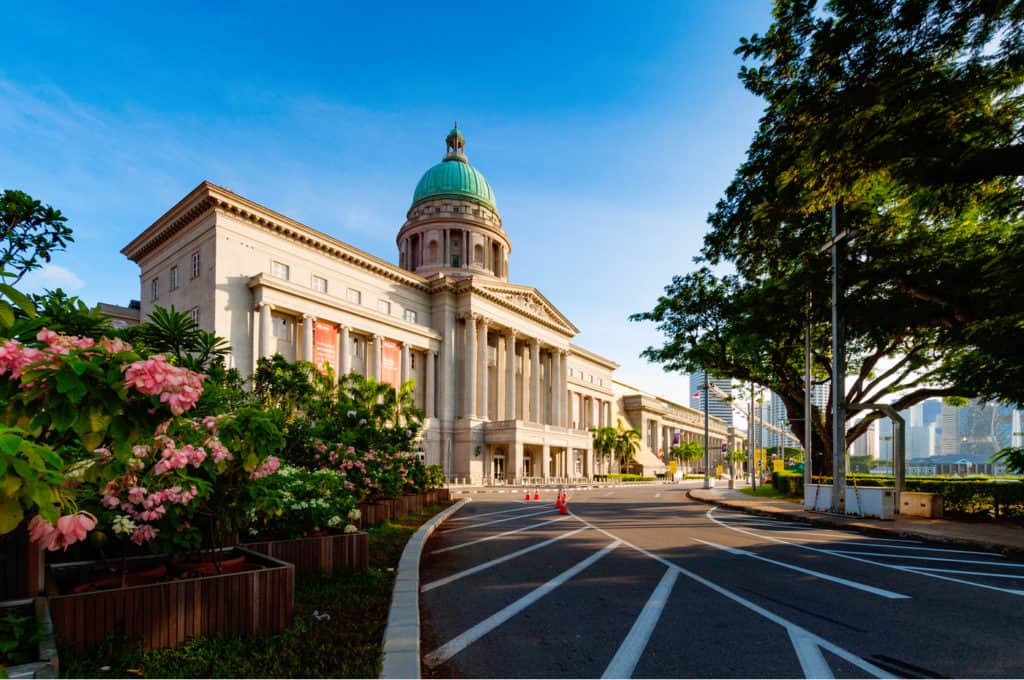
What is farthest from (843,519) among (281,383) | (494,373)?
(494,373)

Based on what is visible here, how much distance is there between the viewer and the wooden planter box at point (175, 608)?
190 inches

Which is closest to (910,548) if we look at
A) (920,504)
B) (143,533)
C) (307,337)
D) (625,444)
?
(920,504)

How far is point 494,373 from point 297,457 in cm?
4422

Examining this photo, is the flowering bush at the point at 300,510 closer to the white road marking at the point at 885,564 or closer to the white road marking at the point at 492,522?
the white road marking at the point at 492,522

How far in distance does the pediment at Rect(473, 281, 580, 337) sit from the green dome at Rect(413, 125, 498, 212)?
17141 mm

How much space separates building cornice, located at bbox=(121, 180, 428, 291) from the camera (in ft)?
119

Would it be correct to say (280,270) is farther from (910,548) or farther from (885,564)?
(885,564)

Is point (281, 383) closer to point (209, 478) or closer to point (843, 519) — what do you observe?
point (209, 478)

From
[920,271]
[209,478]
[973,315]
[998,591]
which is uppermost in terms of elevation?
[920,271]

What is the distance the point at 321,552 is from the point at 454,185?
67.5 meters

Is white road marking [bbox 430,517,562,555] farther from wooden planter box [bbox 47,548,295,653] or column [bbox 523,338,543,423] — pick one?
Answer: column [bbox 523,338,543,423]

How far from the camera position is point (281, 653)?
516 centimetres

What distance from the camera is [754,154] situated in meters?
19.4

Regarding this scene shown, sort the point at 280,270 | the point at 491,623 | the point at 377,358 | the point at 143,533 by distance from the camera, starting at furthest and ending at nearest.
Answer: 1. the point at 377,358
2. the point at 280,270
3. the point at 491,623
4. the point at 143,533
